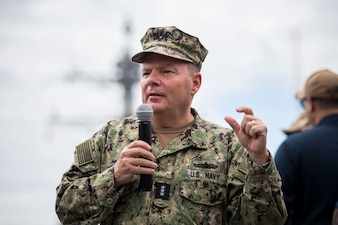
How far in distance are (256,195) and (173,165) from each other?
51cm

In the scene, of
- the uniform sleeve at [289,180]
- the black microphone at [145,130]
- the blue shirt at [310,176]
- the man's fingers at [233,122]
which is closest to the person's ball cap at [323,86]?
the blue shirt at [310,176]

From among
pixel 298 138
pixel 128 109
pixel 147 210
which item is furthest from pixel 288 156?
pixel 128 109

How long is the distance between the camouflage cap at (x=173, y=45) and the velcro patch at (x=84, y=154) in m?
0.59

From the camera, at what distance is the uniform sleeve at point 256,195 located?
4.09 m

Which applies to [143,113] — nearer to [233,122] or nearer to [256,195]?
[233,122]

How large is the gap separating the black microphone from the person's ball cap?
2.32 meters

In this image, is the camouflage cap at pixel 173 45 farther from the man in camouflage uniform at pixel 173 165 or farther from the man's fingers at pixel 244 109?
the man's fingers at pixel 244 109

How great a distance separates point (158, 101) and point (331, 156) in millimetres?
1842

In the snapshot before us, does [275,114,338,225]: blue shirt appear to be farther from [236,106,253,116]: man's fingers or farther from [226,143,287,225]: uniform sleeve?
[236,106,253,116]: man's fingers

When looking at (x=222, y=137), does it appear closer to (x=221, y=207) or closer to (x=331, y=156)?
(x=221, y=207)

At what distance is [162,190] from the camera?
4254 millimetres

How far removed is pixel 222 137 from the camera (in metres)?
4.50

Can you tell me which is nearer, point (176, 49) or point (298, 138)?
point (176, 49)

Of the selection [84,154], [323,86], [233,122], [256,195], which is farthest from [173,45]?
[323,86]
